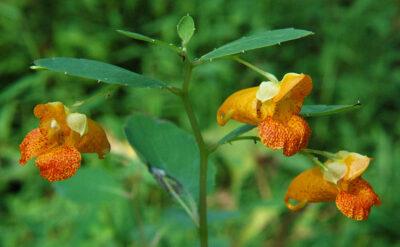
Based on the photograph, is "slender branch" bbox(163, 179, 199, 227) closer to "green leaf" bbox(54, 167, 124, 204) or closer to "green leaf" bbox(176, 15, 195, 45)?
"green leaf" bbox(176, 15, 195, 45)

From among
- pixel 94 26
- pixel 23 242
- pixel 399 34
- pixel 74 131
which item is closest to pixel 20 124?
pixel 94 26

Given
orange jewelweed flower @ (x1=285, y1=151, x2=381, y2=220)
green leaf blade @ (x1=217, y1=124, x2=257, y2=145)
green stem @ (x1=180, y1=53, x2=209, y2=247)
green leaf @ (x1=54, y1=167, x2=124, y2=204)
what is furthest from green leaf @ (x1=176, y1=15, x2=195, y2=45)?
green leaf @ (x1=54, y1=167, x2=124, y2=204)

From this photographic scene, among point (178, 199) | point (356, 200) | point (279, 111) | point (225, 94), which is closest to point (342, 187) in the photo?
point (356, 200)

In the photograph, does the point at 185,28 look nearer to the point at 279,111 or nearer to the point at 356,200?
the point at 279,111

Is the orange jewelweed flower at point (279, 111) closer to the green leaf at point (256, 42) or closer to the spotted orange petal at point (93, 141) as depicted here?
the green leaf at point (256, 42)

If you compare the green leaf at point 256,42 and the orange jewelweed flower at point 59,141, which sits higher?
the green leaf at point 256,42

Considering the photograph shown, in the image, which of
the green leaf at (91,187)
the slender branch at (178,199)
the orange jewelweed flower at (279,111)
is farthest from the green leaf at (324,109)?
the green leaf at (91,187)

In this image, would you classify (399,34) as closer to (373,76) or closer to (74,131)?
(373,76)
